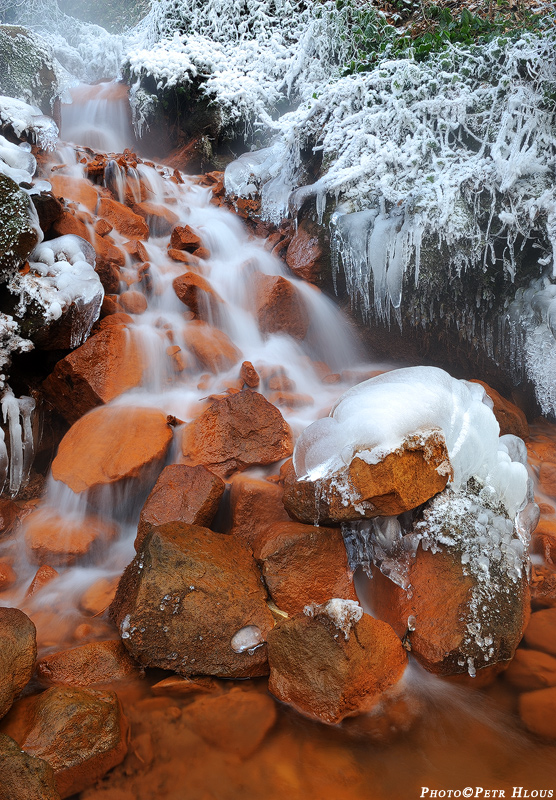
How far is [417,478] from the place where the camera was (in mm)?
2521

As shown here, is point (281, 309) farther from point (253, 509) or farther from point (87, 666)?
point (87, 666)

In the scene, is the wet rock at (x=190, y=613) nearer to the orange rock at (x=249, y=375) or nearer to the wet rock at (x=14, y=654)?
the wet rock at (x=14, y=654)

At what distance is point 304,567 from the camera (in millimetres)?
2531

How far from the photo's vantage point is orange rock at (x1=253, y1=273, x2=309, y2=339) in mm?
4691

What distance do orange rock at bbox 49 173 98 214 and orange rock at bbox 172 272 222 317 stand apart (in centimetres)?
172

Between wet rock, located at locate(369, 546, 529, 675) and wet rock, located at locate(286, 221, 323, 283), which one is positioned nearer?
wet rock, located at locate(369, 546, 529, 675)

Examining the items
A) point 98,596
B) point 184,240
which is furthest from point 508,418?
point 184,240

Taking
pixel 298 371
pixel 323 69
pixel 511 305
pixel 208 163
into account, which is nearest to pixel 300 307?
pixel 298 371

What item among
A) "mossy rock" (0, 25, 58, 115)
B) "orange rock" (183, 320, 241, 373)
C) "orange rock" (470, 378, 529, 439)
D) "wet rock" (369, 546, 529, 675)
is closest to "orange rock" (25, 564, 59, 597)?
"wet rock" (369, 546, 529, 675)

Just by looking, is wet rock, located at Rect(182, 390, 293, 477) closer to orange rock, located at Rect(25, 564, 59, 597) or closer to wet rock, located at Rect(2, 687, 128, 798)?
orange rock, located at Rect(25, 564, 59, 597)

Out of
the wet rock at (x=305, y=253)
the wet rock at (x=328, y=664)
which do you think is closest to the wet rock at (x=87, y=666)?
the wet rock at (x=328, y=664)

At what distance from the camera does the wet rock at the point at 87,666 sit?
216 cm

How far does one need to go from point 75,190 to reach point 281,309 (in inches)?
114

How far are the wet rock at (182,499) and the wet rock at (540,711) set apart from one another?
1745 mm
